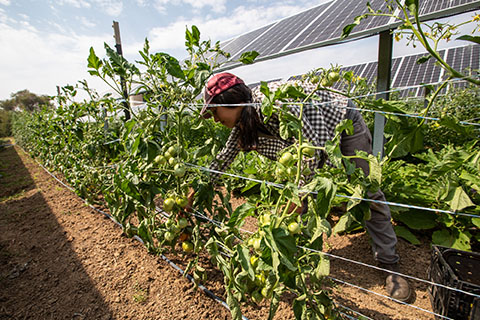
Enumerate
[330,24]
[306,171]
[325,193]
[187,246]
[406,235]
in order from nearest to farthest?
[325,193]
[306,171]
[187,246]
[406,235]
[330,24]

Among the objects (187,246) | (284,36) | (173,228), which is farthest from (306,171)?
(284,36)

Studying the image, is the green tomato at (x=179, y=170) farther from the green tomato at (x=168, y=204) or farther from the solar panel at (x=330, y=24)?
the solar panel at (x=330, y=24)

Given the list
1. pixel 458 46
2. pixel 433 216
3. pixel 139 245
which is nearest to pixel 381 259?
pixel 433 216

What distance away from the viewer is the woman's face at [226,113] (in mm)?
1476

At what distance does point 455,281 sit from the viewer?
4.41 feet

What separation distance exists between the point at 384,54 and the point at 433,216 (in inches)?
66.3

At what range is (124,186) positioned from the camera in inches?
57.6

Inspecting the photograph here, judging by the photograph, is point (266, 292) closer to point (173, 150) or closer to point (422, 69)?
point (173, 150)

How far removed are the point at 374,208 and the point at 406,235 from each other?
0.74m

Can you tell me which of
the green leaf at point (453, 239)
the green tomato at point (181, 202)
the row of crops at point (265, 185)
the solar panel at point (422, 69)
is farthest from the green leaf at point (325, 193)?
the solar panel at point (422, 69)

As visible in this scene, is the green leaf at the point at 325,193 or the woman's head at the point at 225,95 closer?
the green leaf at the point at 325,193

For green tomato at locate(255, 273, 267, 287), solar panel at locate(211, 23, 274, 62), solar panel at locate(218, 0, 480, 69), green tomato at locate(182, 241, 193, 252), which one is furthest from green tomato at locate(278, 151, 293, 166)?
solar panel at locate(211, 23, 274, 62)

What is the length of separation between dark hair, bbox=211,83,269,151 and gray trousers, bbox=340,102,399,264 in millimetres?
540

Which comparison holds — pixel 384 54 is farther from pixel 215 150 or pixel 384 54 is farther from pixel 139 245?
pixel 139 245
